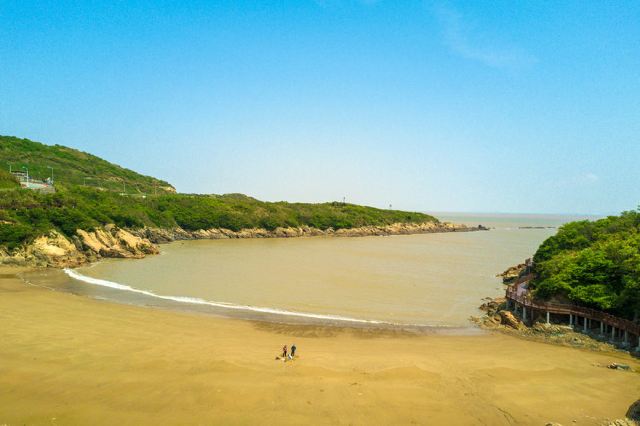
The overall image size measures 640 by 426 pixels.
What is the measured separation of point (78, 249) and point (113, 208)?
1890cm

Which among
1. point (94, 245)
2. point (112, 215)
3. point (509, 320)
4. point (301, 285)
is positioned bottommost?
point (301, 285)

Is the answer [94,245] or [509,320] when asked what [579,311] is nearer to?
[509,320]

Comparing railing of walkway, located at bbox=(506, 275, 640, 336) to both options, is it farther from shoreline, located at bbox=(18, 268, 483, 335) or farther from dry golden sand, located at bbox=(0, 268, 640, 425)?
shoreline, located at bbox=(18, 268, 483, 335)

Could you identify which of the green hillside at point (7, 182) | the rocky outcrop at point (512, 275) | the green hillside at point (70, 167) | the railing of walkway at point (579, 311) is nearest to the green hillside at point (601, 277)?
the railing of walkway at point (579, 311)

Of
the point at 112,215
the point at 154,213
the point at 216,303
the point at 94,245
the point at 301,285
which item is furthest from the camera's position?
the point at 154,213

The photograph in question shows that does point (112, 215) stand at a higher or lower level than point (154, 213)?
lower

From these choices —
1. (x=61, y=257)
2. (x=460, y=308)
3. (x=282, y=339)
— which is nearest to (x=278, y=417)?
(x=282, y=339)

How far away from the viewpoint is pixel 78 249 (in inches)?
1938

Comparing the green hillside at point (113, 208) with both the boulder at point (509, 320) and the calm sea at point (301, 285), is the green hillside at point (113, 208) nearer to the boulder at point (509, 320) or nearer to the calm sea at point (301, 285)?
the calm sea at point (301, 285)

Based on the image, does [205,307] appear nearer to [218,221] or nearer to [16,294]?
[16,294]

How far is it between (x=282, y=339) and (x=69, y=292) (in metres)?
19.1

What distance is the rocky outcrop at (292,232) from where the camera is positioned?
244 ft

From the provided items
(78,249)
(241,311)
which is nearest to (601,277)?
(241,311)

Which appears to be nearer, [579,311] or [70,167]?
[579,311]
